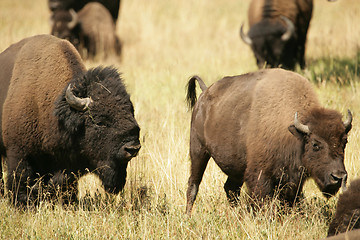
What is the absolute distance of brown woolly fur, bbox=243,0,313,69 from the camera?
10.3 m

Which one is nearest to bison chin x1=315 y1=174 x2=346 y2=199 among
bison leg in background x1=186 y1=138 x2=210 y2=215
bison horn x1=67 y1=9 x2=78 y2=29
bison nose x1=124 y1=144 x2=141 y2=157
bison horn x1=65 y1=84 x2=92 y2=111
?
bison leg in background x1=186 y1=138 x2=210 y2=215

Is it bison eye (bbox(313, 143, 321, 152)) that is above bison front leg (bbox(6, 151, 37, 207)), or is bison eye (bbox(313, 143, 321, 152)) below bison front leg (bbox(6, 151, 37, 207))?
above

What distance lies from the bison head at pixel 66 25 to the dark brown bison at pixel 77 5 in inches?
10.4

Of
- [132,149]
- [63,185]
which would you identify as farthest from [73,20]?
[132,149]

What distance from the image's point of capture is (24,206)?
5168 millimetres

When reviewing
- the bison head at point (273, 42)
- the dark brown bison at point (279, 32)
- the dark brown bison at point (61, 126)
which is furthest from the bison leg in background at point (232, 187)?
the bison head at point (273, 42)

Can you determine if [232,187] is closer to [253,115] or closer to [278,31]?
[253,115]

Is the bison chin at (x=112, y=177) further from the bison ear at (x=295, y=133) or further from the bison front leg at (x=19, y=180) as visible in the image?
the bison ear at (x=295, y=133)

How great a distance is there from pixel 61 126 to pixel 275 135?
219 cm

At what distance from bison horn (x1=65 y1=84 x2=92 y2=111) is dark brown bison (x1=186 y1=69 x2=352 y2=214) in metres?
1.24

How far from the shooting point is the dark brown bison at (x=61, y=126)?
487 cm

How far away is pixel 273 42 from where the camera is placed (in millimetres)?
10289

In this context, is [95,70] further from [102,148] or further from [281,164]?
[281,164]

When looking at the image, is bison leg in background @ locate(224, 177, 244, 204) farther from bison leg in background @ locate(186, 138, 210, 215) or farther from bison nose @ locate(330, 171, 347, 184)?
bison nose @ locate(330, 171, 347, 184)
